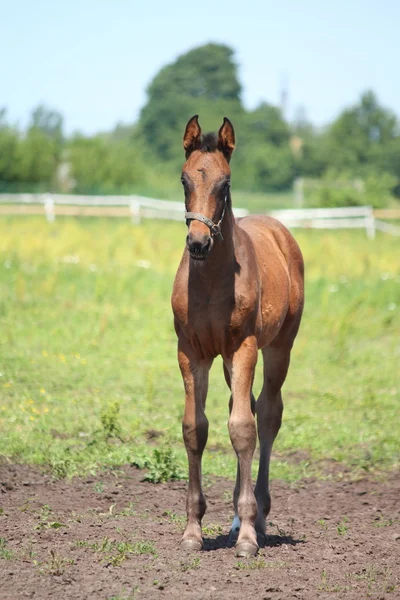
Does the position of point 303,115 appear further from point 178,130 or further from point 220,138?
point 220,138

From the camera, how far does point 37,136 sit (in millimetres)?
48812

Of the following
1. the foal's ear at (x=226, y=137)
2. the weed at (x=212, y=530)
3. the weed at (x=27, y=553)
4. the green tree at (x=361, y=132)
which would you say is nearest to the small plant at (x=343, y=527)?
the weed at (x=212, y=530)

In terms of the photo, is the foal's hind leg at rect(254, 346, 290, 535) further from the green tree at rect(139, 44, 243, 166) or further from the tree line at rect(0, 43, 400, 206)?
the green tree at rect(139, 44, 243, 166)

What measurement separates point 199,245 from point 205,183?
52cm

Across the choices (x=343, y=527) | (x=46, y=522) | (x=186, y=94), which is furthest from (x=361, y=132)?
(x=46, y=522)

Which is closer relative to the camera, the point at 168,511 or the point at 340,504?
the point at 168,511

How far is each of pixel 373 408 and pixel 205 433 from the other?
5.20 meters

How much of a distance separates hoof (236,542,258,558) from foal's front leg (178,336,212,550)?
345 mm

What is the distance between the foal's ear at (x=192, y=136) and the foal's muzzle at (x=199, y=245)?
770mm

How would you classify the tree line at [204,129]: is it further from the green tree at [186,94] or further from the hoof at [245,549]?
the hoof at [245,549]

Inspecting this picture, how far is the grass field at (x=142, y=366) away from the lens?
8789mm

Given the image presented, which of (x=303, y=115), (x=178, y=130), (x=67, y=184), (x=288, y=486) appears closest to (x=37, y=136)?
(x=67, y=184)

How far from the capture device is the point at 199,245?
5336mm

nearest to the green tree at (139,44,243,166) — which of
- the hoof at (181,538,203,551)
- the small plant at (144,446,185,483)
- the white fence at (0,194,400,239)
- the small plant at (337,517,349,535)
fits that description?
the white fence at (0,194,400,239)
